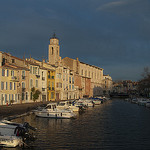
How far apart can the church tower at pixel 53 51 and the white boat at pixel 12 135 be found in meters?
99.4

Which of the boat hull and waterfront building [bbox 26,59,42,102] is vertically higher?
waterfront building [bbox 26,59,42,102]

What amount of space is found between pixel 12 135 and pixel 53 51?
102 meters

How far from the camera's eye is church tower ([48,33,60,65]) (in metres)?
124

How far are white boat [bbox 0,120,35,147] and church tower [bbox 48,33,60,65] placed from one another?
326ft

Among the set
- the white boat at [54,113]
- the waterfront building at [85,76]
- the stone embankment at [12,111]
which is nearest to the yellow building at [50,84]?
the waterfront building at [85,76]

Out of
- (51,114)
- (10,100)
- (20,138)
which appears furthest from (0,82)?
(20,138)

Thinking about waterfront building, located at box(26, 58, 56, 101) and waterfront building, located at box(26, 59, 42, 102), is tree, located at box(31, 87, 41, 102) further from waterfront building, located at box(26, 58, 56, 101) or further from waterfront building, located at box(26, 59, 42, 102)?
waterfront building, located at box(26, 58, 56, 101)

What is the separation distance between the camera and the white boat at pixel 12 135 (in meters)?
22.1

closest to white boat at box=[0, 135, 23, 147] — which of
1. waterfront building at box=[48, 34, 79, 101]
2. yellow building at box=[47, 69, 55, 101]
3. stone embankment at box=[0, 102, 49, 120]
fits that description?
stone embankment at box=[0, 102, 49, 120]

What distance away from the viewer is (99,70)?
197 metres

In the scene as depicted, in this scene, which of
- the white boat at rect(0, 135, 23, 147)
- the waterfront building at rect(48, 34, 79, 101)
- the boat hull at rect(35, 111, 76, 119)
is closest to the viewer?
the white boat at rect(0, 135, 23, 147)

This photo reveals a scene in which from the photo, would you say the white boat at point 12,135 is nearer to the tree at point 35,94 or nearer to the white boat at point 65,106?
the white boat at point 65,106

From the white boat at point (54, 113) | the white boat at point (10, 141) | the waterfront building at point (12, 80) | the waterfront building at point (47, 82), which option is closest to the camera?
the white boat at point (10, 141)

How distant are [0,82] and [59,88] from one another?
3539cm
